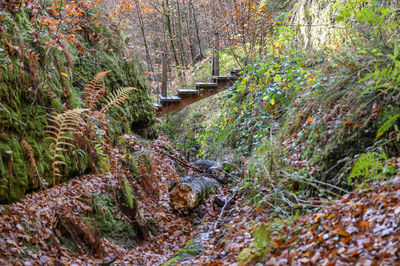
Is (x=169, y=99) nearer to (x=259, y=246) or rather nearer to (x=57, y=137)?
(x=57, y=137)

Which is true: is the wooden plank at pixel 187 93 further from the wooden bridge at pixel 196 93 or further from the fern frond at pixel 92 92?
the fern frond at pixel 92 92

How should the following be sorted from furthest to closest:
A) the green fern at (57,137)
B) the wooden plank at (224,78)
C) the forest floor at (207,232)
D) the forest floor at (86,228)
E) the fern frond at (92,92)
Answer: the wooden plank at (224,78) < the fern frond at (92,92) < the green fern at (57,137) < the forest floor at (86,228) < the forest floor at (207,232)

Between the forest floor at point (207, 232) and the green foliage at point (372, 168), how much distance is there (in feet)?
0.47

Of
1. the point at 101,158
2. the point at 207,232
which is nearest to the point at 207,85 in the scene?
the point at 101,158

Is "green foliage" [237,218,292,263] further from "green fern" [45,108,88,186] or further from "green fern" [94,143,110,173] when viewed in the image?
"green fern" [94,143,110,173]

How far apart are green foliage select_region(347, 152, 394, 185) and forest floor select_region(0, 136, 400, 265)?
14cm

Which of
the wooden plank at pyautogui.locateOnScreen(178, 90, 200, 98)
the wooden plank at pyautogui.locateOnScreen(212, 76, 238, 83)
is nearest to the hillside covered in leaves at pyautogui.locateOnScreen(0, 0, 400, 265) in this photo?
the wooden plank at pyautogui.locateOnScreen(212, 76, 238, 83)

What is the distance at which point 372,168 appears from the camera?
3656 millimetres

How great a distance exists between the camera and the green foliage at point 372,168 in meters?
3.54

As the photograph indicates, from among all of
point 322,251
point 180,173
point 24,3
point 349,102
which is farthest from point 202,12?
point 322,251

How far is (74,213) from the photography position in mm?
4703

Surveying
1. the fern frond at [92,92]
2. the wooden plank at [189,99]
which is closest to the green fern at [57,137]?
the fern frond at [92,92]

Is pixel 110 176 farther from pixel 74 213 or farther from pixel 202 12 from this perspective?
pixel 202 12

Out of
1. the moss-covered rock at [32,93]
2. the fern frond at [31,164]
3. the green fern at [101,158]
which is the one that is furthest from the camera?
the green fern at [101,158]
